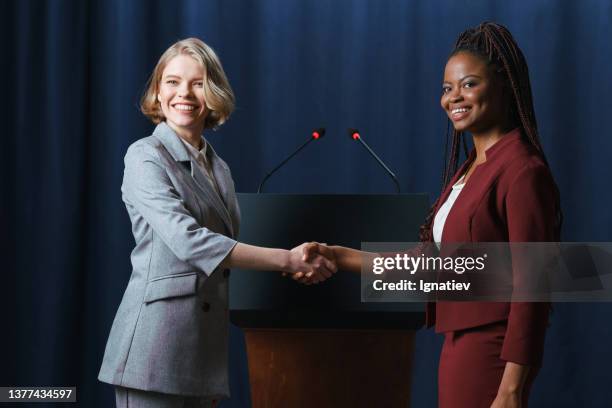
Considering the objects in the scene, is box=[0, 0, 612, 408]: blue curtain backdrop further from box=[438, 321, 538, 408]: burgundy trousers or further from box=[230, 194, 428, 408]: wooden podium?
box=[438, 321, 538, 408]: burgundy trousers

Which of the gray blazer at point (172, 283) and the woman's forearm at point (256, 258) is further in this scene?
the woman's forearm at point (256, 258)

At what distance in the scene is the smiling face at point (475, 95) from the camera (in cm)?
146

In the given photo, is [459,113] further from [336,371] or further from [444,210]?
[336,371]

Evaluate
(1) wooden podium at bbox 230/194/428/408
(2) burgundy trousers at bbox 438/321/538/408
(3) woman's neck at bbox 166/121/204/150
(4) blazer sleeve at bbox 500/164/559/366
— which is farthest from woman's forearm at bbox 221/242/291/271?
(4) blazer sleeve at bbox 500/164/559/366

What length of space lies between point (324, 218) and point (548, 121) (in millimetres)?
1668

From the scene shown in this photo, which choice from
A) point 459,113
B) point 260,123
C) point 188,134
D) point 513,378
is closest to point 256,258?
point 188,134


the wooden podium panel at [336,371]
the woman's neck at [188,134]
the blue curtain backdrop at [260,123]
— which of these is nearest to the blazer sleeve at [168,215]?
the woman's neck at [188,134]

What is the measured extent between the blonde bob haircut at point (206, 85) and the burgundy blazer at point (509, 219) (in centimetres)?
68

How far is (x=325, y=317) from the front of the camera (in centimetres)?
214

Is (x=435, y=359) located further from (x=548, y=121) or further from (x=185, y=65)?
(x=185, y=65)

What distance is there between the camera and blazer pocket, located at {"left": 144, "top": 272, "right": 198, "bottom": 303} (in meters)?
1.66

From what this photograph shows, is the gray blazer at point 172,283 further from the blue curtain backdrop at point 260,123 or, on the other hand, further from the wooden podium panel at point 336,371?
the blue curtain backdrop at point 260,123

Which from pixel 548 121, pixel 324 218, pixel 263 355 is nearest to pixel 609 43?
pixel 548 121

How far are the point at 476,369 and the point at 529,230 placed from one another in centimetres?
26
